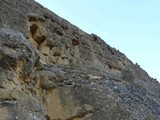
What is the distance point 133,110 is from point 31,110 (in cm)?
238

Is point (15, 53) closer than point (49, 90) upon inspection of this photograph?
Yes

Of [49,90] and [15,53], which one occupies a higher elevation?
[15,53]

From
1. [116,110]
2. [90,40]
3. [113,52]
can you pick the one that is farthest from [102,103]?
[113,52]

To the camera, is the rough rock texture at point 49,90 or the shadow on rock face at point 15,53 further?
the shadow on rock face at point 15,53

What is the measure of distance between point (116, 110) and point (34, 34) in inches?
200

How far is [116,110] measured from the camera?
24.9 feet

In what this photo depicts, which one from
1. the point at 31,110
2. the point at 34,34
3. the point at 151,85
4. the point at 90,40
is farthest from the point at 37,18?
the point at 151,85

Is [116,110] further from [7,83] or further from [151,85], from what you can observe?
[151,85]

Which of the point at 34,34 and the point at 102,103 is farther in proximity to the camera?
the point at 34,34

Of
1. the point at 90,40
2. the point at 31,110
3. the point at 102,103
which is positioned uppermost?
the point at 90,40

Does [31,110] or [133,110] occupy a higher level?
[133,110]

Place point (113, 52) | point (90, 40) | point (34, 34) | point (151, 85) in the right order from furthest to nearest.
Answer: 1. point (151, 85)
2. point (113, 52)
3. point (90, 40)
4. point (34, 34)

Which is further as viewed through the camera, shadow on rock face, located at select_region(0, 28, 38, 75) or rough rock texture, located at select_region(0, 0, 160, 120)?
shadow on rock face, located at select_region(0, 28, 38, 75)

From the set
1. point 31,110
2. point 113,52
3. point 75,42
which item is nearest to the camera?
point 31,110
